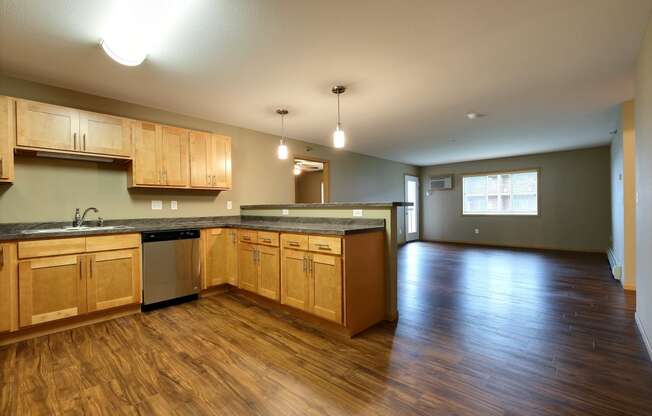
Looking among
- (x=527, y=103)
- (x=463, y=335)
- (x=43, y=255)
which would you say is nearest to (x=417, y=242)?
(x=527, y=103)

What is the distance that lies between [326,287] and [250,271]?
4.01 feet

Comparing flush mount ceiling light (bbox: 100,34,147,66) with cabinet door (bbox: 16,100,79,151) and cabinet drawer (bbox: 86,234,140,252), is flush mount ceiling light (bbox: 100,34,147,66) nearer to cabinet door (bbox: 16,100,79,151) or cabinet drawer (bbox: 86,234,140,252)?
cabinet door (bbox: 16,100,79,151)

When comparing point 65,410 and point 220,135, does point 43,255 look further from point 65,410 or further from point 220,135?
point 220,135

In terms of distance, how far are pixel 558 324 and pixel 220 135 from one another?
14.4ft

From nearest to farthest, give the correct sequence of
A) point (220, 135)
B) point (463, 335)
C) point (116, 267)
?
1. point (463, 335)
2. point (116, 267)
3. point (220, 135)

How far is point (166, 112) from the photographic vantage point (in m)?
3.87

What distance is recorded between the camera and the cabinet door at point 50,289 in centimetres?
247

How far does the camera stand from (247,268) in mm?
3473

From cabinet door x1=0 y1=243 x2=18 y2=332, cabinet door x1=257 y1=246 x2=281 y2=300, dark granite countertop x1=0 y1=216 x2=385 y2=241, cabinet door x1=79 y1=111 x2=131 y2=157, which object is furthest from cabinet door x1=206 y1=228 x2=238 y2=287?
cabinet door x1=0 y1=243 x2=18 y2=332

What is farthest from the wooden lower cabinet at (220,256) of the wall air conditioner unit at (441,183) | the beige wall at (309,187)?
the wall air conditioner unit at (441,183)

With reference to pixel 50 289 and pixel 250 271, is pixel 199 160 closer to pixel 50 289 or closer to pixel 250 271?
pixel 250 271

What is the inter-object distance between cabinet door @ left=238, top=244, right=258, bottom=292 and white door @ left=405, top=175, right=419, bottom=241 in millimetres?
5925

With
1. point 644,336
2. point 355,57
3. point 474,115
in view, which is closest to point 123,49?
point 355,57

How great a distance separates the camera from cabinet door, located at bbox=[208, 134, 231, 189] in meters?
3.98
